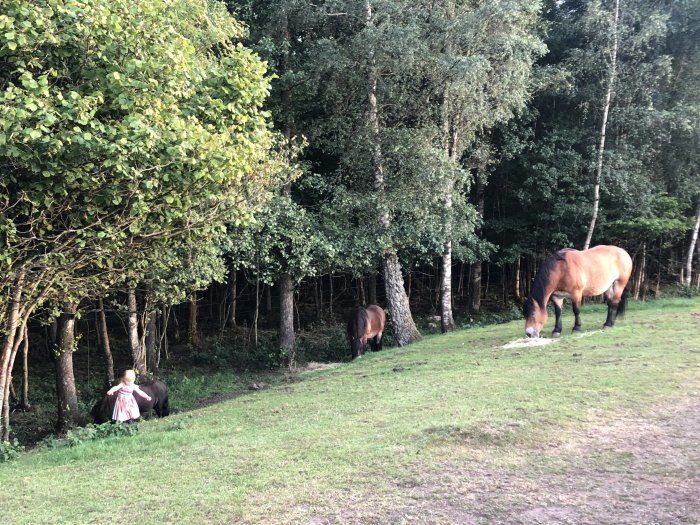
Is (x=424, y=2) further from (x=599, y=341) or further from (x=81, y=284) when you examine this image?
(x=81, y=284)

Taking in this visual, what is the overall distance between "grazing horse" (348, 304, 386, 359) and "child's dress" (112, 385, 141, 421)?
25.6ft

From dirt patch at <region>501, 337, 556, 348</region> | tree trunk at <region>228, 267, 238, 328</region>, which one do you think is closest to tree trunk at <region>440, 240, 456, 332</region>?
dirt patch at <region>501, 337, 556, 348</region>

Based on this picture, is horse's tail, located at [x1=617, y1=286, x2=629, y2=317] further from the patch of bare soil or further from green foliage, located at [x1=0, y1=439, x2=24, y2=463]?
green foliage, located at [x1=0, y1=439, x2=24, y2=463]

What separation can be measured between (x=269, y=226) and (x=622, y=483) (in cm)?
1010

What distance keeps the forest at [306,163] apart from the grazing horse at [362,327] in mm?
681

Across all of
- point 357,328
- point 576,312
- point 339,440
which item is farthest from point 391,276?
point 339,440

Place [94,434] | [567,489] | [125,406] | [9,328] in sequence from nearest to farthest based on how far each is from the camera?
[567,489] < [94,434] < [9,328] < [125,406]

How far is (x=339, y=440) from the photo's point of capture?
5594mm

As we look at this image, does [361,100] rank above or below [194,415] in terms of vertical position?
above

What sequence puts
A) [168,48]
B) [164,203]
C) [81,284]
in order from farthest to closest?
[81,284] < [164,203] < [168,48]

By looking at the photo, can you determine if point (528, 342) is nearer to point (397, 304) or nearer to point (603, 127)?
point (397, 304)

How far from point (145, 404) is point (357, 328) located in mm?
7201

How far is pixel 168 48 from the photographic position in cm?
622

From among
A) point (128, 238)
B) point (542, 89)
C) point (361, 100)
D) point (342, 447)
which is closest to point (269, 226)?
point (361, 100)
